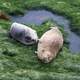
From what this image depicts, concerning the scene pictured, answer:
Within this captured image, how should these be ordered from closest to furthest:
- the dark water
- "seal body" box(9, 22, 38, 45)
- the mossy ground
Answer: the mossy ground → "seal body" box(9, 22, 38, 45) → the dark water

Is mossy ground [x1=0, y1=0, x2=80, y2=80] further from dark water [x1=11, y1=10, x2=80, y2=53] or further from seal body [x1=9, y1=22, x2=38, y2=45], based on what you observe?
dark water [x1=11, y1=10, x2=80, y2=53]

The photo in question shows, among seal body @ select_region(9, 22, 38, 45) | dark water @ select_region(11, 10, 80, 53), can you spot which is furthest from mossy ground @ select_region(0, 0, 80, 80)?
dark water @ select_region(11, 10, 80, 53)

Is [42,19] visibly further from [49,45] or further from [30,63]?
[30,63]

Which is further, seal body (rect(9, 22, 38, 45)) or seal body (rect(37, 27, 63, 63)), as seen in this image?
seal body (rect(9, 22, 38, 45))

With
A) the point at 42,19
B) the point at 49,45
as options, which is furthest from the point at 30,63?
the point at 42,19

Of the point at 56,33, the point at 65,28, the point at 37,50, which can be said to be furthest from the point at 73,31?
the point at 37,50

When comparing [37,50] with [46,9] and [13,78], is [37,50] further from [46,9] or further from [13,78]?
[46,9]

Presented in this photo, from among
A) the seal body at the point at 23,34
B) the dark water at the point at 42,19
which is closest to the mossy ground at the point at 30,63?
the seal body at the point at 23,34
